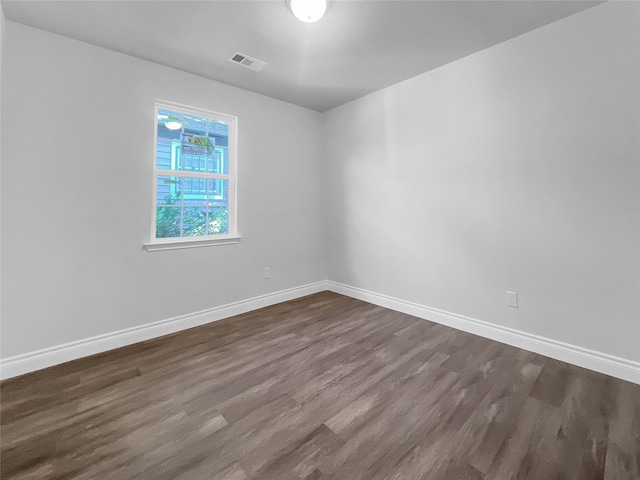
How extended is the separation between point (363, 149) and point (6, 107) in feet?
10.5

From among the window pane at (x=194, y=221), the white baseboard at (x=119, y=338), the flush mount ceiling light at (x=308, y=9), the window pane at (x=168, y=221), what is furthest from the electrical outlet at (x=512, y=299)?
the window pane at (x=168, y=221)

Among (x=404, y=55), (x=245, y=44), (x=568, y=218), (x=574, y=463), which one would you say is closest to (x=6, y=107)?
(x=245, y=44)

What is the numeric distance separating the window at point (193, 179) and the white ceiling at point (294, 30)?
19.8 inches

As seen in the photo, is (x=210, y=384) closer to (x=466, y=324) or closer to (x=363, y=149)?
(x=466, y=324)

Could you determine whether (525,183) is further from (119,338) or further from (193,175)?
(119,338)

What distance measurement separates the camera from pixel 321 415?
158 centimetres

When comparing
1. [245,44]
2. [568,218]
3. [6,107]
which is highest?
[245,44]

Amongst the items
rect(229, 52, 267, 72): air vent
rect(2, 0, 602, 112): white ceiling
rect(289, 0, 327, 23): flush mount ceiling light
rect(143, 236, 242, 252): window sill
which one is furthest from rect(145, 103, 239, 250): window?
rect(289, 0, 327, 23): flush mount ceiling light

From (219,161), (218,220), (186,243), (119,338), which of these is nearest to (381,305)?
(218,220)

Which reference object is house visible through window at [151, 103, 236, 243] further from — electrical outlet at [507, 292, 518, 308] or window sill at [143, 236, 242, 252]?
electrical outlet at [507, 292, 518, 308]

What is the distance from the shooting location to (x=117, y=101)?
7.88 ft

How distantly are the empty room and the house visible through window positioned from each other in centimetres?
2

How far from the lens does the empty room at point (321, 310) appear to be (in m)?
1.43

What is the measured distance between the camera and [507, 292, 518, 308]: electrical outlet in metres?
2.39
